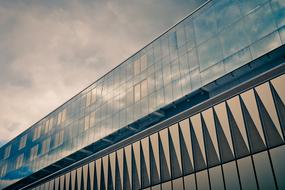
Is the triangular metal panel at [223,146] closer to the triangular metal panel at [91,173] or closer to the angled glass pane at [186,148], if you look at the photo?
the angled glass pane at [186,148]

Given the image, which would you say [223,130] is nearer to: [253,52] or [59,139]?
[253,52]

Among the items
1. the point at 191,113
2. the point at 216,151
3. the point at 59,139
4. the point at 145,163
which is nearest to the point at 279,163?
the point at 216,151

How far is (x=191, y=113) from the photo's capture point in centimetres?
2478

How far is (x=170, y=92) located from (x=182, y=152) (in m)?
9.96

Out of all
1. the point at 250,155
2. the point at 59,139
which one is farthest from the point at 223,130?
the point at 59,139

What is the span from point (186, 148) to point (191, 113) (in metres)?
2.88

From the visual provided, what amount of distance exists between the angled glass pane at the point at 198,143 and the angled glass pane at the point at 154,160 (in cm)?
412

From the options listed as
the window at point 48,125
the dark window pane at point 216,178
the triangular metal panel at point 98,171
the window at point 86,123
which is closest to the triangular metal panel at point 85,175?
the triangular metal panel at point 98,171

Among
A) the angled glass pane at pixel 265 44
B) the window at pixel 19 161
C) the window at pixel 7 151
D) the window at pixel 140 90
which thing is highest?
the window at pixel 7 151

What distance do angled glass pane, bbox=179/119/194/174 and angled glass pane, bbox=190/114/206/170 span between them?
0.42 m

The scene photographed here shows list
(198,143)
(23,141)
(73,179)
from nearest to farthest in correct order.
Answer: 1. (198,143)
2. (73,179)
3. (23,141)

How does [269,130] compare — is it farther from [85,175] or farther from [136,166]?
[85,175]

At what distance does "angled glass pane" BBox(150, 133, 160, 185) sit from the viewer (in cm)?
2564

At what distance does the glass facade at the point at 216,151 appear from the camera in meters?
18.9
